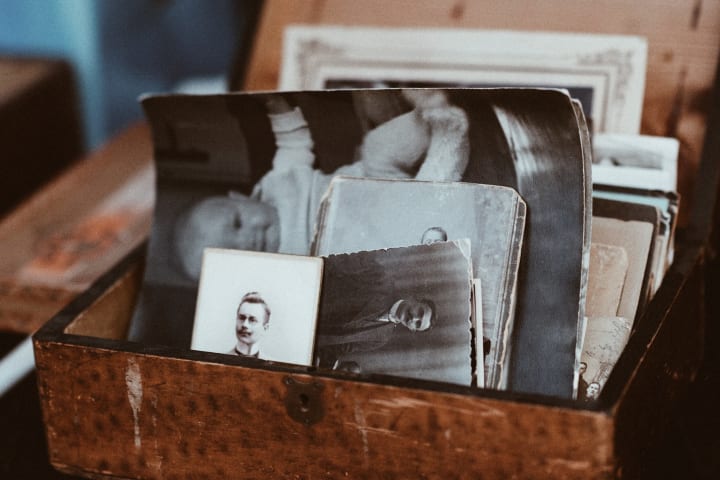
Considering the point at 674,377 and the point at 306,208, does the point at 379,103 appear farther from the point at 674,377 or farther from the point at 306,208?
the point at 674,377

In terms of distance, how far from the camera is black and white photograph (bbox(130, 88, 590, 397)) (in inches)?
26.1

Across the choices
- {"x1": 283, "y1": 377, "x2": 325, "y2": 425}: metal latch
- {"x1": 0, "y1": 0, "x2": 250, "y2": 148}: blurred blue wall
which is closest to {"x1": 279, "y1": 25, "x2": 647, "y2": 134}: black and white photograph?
{"x1": 283, "y1": 377, "x2": 325, "y2": 425}: metal latch

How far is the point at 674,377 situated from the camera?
2.38 ft

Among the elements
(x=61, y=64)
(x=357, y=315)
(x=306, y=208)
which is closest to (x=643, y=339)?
(x=357, y=315)

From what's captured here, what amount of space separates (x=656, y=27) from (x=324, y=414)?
61 centimetres

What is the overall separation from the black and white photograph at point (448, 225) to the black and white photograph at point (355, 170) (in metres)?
0.01

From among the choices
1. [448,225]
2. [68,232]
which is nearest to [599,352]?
[448,225]

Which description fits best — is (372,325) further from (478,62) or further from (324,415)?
(478,62)

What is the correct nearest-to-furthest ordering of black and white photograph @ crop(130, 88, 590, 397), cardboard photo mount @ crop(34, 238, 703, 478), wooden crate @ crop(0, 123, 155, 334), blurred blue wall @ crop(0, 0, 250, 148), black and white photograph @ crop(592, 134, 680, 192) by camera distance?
cardboard photo mount @ crop(34, 238, 703, 478)
black and white photograph @ crop(130, 88, 590, 397)
black and white photograph @ crop(592, 134, 680, 192)
wooden crate @ crop(0, 123, 155, 334)
blurred blue wall @ crop(0, 0, 250, 148)

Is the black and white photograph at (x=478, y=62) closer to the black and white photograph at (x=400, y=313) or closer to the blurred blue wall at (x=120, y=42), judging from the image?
the black and white photograph at (x=400, y=313)

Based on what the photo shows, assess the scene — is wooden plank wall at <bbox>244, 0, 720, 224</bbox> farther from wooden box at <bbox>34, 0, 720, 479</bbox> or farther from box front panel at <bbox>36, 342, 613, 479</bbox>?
box front panel at <bbox>36, 342, 613, 479</bbox>

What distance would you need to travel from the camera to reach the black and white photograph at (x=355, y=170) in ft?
2.17

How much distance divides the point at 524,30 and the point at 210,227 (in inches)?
17.5

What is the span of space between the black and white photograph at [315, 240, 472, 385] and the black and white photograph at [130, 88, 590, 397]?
0.05 m
